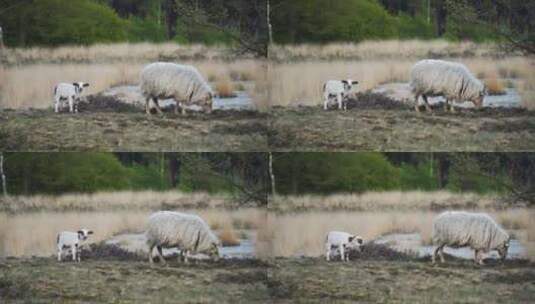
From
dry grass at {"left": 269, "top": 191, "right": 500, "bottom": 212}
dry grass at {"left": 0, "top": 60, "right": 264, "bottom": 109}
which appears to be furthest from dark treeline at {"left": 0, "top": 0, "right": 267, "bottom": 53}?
dry grass at {"left": 269, "top": 191, "right": 500, "bottom": 212}

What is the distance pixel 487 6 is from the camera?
14.8 feet

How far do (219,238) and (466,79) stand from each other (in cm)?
134

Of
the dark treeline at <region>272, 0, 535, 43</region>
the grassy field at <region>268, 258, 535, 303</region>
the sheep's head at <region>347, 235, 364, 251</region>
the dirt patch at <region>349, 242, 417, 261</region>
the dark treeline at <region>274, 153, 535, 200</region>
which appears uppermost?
the dark treeline at <region>272, 0, 535, 43</region>

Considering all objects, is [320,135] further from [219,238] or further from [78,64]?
[78,64]

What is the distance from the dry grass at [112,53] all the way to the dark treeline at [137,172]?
0.44m

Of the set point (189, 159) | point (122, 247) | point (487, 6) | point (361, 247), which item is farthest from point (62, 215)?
point (487, 6)

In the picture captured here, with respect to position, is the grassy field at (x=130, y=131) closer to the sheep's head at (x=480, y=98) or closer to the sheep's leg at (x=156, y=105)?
the sheep's leg at (x=156, y=105)

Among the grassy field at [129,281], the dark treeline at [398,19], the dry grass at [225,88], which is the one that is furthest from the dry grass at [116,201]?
the dark treeline at [398,19]

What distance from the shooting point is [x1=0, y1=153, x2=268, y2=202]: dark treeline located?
459cm

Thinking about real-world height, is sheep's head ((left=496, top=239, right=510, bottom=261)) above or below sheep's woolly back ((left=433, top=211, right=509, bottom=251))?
below

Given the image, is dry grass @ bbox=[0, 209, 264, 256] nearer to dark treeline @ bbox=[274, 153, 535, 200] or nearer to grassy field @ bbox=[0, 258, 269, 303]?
grassy field @ bbox=[0, 258, 269, 303]

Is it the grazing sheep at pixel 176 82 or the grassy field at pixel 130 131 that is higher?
the grazing sheep at pixel 176 82

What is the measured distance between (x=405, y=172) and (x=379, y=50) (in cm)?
57

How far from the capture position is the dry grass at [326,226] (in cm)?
454
